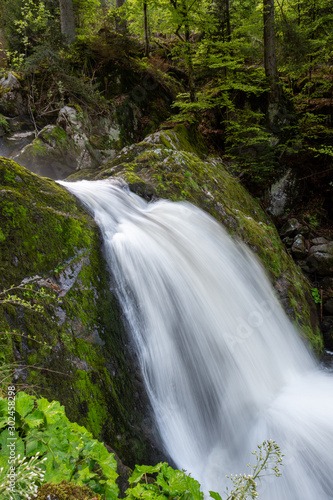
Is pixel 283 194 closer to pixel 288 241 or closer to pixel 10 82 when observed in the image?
pixel 288 241

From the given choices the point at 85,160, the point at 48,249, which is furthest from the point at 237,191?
the point at 48,249

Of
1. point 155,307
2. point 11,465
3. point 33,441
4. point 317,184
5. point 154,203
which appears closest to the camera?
point 11,465

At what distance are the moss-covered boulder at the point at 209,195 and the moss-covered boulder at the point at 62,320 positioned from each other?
8.95 ft

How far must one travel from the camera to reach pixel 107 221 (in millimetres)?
4152

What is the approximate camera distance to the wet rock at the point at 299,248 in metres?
8.13

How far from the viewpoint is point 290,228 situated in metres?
9.00

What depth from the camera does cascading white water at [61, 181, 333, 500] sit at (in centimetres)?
312

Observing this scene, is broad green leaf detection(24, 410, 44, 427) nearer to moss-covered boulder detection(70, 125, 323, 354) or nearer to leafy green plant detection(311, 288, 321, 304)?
moss-covered boulder detection(70, 125, 323, 354)

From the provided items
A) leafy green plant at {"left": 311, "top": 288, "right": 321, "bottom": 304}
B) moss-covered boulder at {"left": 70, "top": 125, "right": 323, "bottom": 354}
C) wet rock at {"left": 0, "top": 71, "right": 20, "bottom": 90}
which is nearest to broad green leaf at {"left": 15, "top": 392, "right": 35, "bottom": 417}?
moss-covered boulder at {"left": 70, "top": 125, "right": 323, "bottom": 354}

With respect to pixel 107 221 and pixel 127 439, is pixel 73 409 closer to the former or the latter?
pixel 127 439

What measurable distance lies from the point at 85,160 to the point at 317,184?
7610mm

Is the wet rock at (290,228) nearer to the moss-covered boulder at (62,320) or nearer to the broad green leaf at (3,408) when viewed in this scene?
the moss-covered boulder at (62,320)

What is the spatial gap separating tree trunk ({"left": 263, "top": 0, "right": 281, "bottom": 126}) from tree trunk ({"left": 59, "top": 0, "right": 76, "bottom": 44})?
6449 millimetres

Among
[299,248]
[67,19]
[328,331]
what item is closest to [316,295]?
[328,331]
